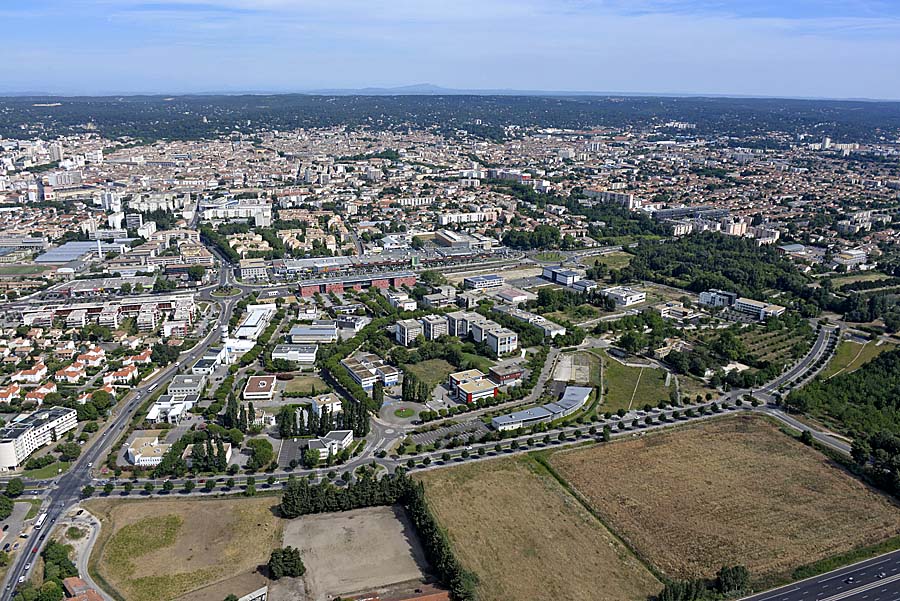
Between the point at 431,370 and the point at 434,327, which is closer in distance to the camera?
the point at 431,370

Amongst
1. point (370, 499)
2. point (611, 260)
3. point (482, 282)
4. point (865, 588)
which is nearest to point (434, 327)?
point (482, 282)

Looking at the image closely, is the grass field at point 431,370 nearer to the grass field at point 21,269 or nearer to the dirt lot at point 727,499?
the dirt lot at point 727,499

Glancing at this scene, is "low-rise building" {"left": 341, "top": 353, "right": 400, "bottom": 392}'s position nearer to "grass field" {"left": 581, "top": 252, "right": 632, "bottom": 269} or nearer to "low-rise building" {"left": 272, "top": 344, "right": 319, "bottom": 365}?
"low-rise building" {"left": 272, "top": 344, "right": 319, "bottom": 365}

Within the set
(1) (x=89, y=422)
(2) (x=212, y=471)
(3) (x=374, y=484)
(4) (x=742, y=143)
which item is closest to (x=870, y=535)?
(3) (x=374, y=484)

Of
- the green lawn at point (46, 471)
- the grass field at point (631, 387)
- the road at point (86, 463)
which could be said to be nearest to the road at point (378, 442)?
the road at point (86, 463)

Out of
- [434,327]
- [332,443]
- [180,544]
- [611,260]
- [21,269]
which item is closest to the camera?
[180,544]

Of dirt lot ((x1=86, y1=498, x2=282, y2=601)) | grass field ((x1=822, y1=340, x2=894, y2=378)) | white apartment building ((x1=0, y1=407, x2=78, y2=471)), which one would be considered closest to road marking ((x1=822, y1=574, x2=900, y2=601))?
grass field ((x1=822, y1=340, x2=894, y2=378))

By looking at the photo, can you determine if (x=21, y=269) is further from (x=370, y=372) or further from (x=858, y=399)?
(x=858, y=399)

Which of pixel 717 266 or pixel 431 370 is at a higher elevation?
pixel 717 266
